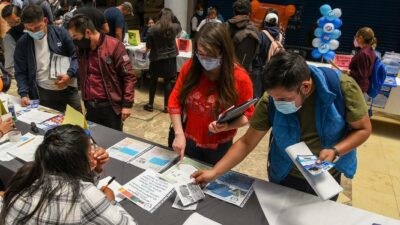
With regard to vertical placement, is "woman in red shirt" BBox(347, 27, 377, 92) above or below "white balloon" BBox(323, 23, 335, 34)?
below

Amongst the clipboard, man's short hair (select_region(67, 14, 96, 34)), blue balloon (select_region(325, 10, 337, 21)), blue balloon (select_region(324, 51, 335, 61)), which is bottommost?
blue balloon (select_region(324, 51, 335, 61))

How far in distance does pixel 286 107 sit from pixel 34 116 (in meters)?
1.85

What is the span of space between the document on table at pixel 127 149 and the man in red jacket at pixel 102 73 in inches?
22.3

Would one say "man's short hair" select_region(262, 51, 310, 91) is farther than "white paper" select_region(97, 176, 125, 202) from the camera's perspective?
No

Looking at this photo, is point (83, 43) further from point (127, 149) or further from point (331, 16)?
point (331, 16)

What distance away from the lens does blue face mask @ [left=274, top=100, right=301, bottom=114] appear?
1348mm

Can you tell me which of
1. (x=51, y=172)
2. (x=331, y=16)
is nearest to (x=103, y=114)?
(x=51, y=172)

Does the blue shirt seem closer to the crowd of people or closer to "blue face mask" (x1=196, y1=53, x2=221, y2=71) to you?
the crowd of people

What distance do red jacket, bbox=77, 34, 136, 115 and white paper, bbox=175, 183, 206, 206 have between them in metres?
1.16

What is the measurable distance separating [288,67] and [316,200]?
67 cm

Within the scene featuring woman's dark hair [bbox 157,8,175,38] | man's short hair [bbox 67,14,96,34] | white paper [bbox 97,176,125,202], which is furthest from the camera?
woman's dark hair [bbox 157,8,175,38]

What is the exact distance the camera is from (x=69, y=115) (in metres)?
1.75

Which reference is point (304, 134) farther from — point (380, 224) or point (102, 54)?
point (102, 54)

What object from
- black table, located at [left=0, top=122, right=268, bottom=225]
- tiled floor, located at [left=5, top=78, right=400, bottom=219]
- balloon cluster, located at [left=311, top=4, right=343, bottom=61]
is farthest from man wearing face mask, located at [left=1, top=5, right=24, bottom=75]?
balloon cluster, located at [left=311, top=4, right=343, bottom=61]
